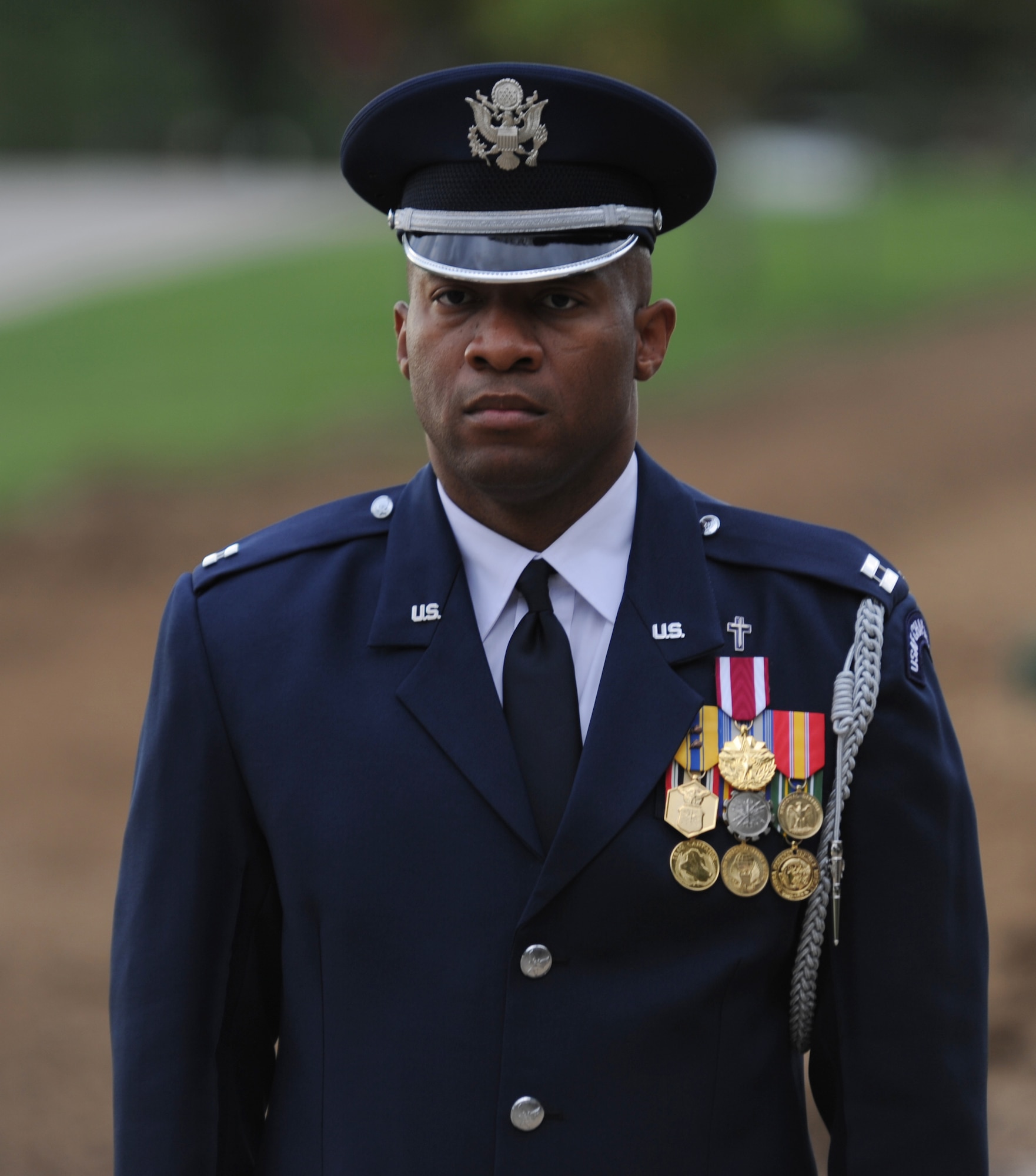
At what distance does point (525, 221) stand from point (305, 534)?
0.59 meters

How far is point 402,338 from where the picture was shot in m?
2.30

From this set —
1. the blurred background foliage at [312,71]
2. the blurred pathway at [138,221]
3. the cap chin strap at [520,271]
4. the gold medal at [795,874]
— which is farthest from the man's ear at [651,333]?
the blurred background foliage at [312,71]

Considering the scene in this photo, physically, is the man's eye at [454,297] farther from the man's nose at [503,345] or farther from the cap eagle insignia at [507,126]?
the cap eagle insignia at [507,126]

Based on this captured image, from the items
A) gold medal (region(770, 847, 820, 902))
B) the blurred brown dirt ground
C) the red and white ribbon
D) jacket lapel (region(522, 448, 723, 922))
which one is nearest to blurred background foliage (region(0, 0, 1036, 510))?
the blurred brown dirt ground

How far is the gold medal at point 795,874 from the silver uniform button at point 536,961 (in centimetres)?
33

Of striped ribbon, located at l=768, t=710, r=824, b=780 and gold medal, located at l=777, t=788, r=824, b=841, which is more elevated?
striped ribbon, located at l=768, t=710, r=824, b=780

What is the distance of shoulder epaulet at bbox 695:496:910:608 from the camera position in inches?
93.7

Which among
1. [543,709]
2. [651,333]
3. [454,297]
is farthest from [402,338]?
[543,709]

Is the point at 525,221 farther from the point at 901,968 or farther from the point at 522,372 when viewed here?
the point at 901,968

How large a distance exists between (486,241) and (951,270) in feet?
73.5

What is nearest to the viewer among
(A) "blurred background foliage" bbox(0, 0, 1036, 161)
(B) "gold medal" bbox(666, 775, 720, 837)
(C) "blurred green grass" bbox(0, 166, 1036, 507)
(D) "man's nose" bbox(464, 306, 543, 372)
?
(D) "man's nose" bbox(464, 306, 543, 372)

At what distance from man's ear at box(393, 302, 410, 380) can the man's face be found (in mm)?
18

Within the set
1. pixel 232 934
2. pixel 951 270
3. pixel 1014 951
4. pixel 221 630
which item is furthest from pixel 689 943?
pixel 951 270

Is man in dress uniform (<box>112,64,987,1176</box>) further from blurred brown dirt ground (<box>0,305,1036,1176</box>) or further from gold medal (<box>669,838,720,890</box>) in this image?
blurred brown dirt ground (<box>0,305,1036,1176</box>)
